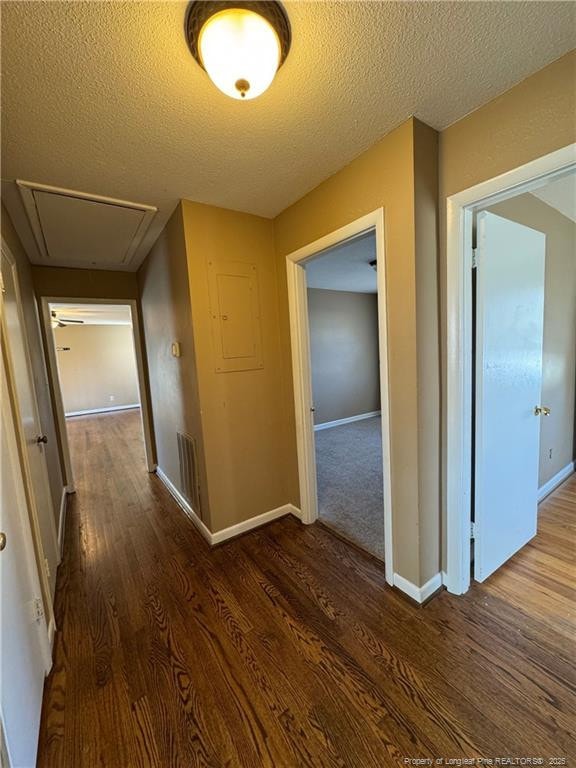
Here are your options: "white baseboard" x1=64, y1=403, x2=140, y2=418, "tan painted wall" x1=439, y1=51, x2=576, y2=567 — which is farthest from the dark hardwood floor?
"white baseboard" x1=64, y1=403, x2=140, y2=418

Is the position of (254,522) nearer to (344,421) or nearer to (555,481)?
(555,481)

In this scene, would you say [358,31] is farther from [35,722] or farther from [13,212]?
[35,722]

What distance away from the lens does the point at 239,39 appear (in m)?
0.91

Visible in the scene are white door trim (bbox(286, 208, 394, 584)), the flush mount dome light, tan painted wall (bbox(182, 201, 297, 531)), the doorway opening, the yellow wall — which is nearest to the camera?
the flush mount dome light

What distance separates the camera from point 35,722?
1.14 m

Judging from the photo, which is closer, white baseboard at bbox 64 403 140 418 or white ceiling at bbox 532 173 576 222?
white ceiling at bbox 532 173 576 222

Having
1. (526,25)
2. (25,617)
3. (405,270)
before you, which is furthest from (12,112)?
(25,617)

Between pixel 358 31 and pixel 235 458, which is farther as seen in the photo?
pixel 235 458

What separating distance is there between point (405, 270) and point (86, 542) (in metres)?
3.03

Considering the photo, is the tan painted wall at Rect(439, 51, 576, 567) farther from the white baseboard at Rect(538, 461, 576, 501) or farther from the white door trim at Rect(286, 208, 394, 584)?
the white baseboard at Rect(538, 461, 576, 501)

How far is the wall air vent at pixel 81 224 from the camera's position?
1906 millimetres

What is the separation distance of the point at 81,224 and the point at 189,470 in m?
2.08

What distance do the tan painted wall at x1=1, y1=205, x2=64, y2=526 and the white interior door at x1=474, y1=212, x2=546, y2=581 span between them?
9.46 feet

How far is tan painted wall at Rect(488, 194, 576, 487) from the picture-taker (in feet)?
7.99
